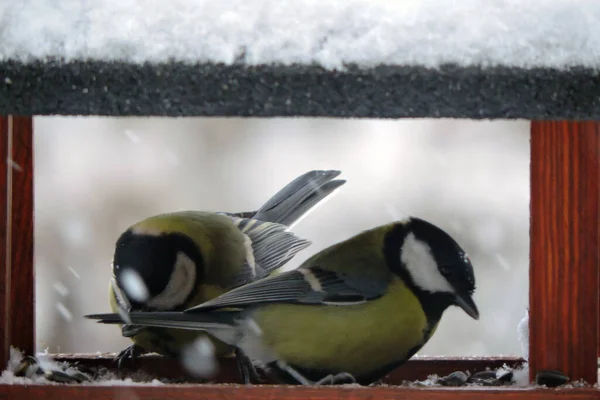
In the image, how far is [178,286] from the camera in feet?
6.79

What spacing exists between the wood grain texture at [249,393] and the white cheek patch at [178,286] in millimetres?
469

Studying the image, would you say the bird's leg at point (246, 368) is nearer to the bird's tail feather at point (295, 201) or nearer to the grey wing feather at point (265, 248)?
the grey wing feather at point (265, 248)

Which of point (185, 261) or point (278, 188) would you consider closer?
point (185, 261)

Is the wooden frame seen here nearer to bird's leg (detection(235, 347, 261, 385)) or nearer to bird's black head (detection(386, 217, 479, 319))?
bird's black head (detection(386, 217, 479, 319))

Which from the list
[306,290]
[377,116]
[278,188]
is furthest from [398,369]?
[278,188]

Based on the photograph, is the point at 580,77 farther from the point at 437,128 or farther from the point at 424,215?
the point at 437,128

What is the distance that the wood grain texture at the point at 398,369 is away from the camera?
208cm

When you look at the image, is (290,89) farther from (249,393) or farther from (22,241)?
(22,241)

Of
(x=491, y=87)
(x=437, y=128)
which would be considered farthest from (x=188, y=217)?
(x=437, y=128)

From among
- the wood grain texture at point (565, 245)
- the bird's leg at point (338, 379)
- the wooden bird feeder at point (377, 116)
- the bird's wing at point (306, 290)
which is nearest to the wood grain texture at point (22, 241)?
the wooden bird feeder at point (377, 116)

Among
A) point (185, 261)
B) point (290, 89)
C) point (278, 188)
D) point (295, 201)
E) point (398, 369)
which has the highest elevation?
point (278, 188)

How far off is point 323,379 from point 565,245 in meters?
0.55

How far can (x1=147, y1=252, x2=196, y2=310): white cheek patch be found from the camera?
2035mm

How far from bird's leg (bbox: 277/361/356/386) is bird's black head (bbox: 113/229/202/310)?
308 mm
